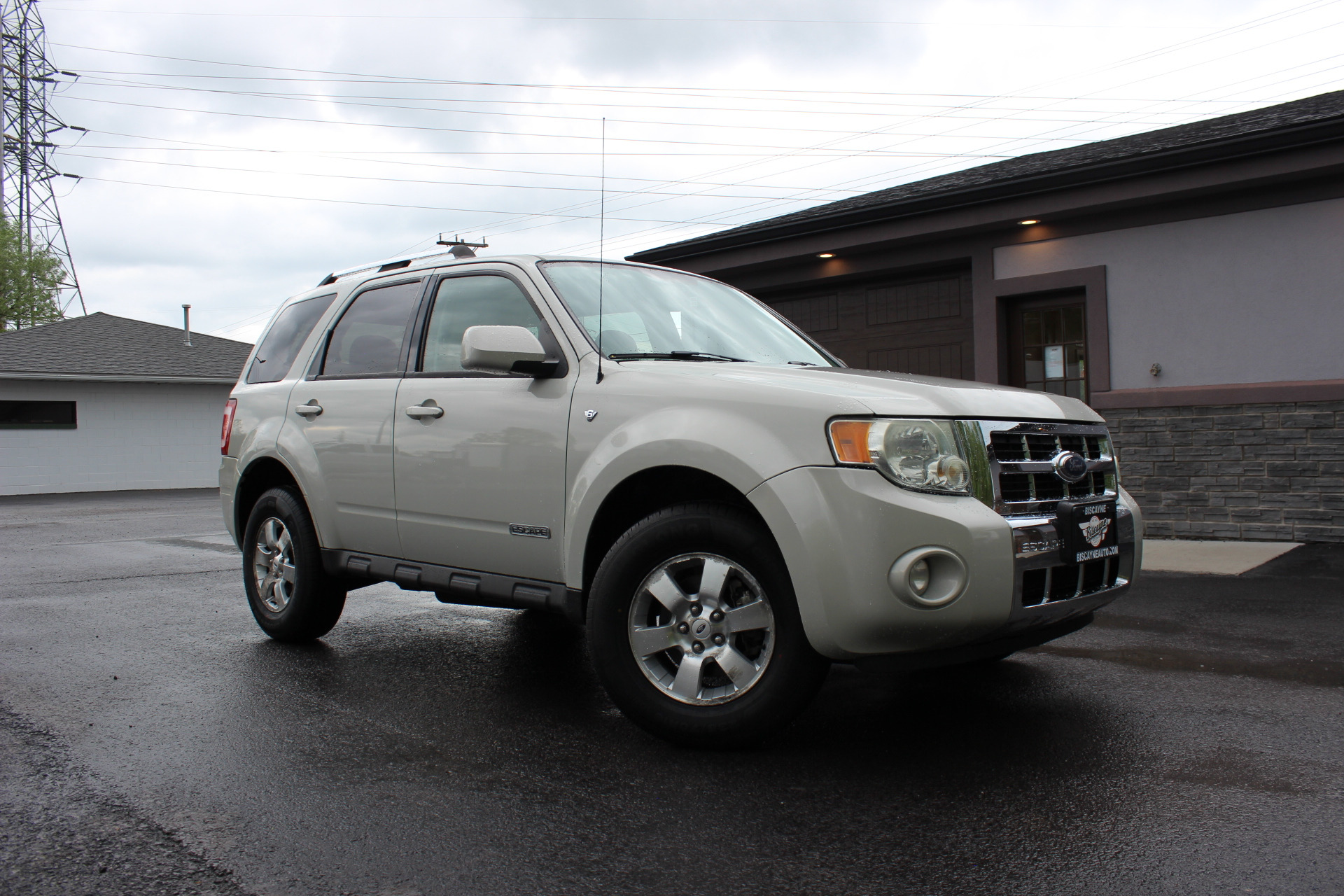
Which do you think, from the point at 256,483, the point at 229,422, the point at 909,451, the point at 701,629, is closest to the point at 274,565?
the point at 256,483

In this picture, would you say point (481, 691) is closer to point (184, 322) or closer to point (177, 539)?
point (177, 539)

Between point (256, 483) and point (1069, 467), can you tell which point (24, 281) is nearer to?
point (256, 483)

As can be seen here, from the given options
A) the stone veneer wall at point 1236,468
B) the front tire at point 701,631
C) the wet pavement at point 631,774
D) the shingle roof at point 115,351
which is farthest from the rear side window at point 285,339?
the shingle roof at point 115,351

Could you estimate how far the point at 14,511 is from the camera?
1878 centimetres

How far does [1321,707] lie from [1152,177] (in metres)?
6.77

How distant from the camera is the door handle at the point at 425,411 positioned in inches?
184

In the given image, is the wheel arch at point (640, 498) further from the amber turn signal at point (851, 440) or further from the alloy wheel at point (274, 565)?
the alloy wheel at point (274, 565)

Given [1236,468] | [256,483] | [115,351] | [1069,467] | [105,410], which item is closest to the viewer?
[1069,467]

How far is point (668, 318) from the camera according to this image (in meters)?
4.72

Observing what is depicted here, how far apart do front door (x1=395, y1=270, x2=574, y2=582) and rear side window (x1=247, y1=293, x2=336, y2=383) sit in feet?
3.95

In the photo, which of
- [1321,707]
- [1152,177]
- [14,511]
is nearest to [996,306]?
[1152,177]

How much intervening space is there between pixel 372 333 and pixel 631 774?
290 cm

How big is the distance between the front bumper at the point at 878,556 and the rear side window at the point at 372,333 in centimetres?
250

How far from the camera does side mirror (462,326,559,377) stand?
4113 mm
